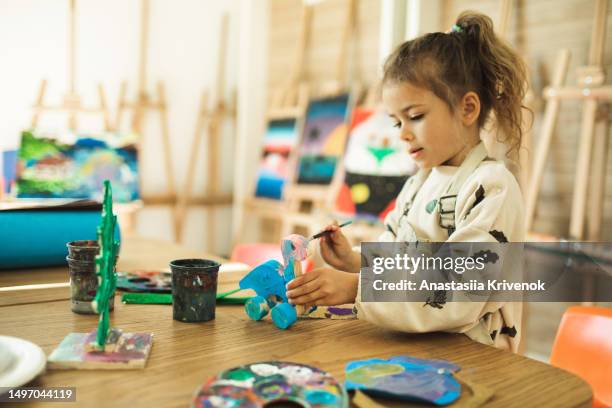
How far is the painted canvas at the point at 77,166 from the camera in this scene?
11.2ft

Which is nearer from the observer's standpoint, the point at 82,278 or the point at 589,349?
the point at 82,278

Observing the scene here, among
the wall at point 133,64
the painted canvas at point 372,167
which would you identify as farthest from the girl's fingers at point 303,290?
the wall at point 133,64

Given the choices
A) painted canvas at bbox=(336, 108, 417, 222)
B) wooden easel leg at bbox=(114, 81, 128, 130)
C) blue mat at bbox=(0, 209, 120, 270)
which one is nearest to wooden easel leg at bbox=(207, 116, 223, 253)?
wooden easel leg at bbox=(114, 81, 128, 130)

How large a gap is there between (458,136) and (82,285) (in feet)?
2.90

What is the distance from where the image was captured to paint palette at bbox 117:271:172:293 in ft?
3.88

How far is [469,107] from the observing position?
A: 133 centimetres

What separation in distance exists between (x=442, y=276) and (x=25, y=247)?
3.14 ft

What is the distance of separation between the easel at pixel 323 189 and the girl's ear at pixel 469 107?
2283 millimetres

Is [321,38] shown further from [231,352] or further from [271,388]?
[271,388]

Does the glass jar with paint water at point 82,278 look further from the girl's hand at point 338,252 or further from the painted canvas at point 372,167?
the painted canvas at point 372,167

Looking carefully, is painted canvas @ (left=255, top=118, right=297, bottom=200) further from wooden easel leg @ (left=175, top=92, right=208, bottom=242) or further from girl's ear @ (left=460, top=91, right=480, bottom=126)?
girl's ear @ (left=460, top=91, right=480, bottom=126)

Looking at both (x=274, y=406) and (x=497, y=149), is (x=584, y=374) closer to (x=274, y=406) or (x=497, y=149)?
(x=274, y=406)

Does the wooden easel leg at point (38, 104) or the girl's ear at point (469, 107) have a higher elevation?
the wooden easel leg at point (38, 104)

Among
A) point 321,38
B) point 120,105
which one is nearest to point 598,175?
point 321,38
